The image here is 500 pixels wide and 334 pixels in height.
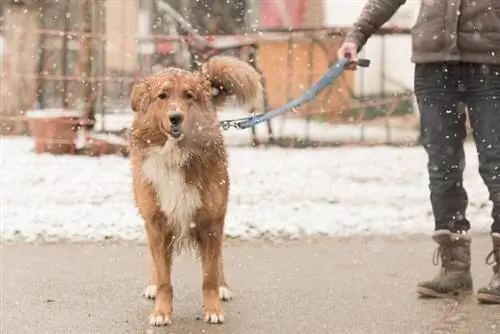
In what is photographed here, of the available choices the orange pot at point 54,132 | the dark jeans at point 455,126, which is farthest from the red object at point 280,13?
the dark jeans at point 455,126

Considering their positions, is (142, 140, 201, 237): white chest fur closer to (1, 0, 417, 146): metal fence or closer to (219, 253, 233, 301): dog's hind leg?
(219, 253, 233, 301): dog's hind leg

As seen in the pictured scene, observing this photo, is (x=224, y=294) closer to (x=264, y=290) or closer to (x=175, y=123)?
(x=264, y=290)

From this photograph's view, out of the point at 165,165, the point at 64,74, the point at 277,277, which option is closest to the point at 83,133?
the point at 64,74

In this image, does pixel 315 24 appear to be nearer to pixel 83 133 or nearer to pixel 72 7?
pixel 72 7

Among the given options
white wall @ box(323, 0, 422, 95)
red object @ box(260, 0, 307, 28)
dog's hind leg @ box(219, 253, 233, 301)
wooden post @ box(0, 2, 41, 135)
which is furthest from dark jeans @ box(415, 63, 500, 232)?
red object @ box(260, 0, 307, 28)

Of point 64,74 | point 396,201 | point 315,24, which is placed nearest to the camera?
point 396,201

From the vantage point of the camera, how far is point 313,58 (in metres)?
14.4

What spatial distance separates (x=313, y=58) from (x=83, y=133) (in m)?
3.97

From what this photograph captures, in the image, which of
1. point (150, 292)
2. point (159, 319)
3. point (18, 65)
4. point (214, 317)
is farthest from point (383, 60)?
point (159, 319)

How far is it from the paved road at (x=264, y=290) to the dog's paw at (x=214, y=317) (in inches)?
2.0

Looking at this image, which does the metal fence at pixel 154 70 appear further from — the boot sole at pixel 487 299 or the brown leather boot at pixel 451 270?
the boot sole at pixel 487 299

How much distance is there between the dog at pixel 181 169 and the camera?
14.9 feet

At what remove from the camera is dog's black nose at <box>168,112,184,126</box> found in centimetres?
441

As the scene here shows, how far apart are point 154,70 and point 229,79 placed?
9.73m
